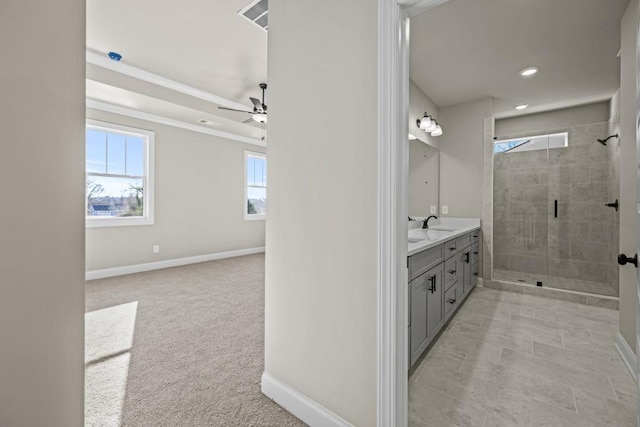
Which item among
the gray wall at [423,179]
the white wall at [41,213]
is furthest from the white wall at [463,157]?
the white wall at [41,213]

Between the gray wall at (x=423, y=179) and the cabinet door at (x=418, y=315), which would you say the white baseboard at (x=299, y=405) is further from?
the gray wall at (x=423, y=179)

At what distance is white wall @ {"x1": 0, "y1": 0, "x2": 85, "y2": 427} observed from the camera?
48cm

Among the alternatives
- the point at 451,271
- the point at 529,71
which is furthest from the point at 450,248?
the point at 529,71

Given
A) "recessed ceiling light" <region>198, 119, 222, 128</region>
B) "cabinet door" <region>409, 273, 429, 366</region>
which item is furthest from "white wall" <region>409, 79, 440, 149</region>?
"recessed ceiling light" <region>198, 119, 222, 128</region>

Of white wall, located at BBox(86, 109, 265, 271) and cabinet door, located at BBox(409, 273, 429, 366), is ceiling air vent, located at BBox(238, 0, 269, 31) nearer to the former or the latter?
cabinet door, located at BBox(409, 273, 429, 366)

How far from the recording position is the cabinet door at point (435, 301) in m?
2.14

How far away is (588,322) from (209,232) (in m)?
5.77

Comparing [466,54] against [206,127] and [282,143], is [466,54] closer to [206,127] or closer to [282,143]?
[282,143]

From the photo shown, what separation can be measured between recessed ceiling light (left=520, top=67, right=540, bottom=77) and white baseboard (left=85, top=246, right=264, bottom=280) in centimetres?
562

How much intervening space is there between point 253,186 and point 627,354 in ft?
20.2

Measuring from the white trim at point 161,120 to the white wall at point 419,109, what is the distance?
→ 8.93 ft

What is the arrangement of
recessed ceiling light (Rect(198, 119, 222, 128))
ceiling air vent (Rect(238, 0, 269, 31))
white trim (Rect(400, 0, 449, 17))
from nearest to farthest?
white trim (Rect(400, 0, 449, 17)) → ceiling air vent (Rect(238, 0, 269, 31)) → recessed ceiling light (Rect(198, 119, 222, 128))

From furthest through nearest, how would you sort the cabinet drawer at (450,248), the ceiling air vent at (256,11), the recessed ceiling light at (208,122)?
Result: the recessed ceiling light at (208,122), the cabinet drawer at (450,248), the ceiling air vent at (256,11)

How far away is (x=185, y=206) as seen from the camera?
540 centimetres
